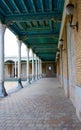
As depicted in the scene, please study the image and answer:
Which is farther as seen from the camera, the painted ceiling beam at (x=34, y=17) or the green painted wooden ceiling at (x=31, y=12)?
the painted ceiling beam at (x=34, y=17)

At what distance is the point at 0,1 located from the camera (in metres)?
9.53

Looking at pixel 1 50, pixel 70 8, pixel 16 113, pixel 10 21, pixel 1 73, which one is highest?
pixel 10 21

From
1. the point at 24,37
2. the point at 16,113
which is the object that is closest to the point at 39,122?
the point at 16,113

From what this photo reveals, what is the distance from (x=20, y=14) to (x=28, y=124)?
743 centimetres

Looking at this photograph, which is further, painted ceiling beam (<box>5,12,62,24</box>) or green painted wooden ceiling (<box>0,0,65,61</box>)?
painted ceiling beam (<box>5,12,62,24</box>)

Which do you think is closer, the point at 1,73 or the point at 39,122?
the point at 39,122

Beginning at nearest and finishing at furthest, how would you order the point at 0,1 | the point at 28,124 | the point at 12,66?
1. the point at 28,124
2. the point at 0,1
3. the point at 12,66

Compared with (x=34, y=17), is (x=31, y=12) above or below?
above

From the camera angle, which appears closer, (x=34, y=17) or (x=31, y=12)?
(x=31, y=12)

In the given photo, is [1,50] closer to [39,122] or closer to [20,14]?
[20,14]

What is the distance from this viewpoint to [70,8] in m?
6.08

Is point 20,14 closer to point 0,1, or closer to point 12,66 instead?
point 0,1

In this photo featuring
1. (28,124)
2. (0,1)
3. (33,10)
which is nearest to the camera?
(28,124)

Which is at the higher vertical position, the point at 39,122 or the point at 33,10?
the point at 33,10
